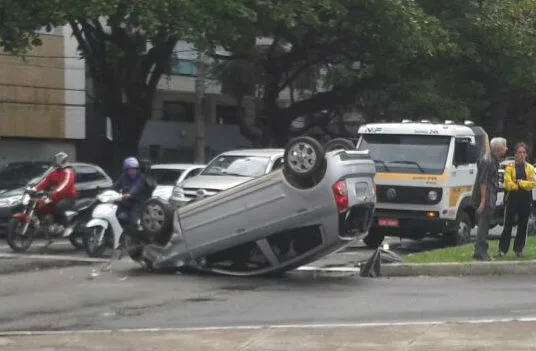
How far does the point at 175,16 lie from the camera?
22734 mm

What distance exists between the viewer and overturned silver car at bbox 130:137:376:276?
45.1 feet

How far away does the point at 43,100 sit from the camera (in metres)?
32.6

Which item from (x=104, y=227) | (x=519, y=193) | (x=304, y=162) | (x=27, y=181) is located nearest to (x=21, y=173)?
(x=27, y=181)

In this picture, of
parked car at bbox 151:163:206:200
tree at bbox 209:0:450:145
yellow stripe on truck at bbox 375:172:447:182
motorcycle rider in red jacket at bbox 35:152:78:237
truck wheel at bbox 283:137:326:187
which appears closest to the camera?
truck wheel at bbox 283:137:326:187

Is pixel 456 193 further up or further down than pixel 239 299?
further up

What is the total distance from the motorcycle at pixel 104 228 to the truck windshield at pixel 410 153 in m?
4.94

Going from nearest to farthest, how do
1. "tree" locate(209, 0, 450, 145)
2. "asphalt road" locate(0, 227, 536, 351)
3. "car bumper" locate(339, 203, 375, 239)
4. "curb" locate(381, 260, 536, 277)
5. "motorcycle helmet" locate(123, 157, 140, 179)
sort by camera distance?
"asphalt road" locate(0, 227, 536, 351) → "car bumper" locate(339, 203, 375, 239) → "curb" locate(381, 260, 536, 277) → "motorcycle helmet" locate(123, 157, 140, 179) → "tree" locate(209, 0, 450, 145)

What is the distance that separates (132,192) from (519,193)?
619 centimetres

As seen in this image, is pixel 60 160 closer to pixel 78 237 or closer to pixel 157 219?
pixel 78 237

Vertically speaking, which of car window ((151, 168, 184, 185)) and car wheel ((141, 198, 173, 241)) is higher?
car wheel ((141, 198, 173, 241))

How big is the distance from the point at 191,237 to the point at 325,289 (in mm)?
2102

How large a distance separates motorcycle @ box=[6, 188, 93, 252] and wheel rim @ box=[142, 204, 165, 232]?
346cm

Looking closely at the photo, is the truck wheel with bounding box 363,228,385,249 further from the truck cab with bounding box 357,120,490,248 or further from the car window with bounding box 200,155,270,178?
the car window with bounding box 200,155,270,178

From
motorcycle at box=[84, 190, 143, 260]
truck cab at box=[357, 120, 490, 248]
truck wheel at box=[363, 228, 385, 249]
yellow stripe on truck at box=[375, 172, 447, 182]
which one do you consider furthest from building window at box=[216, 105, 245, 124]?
motorcycle at box=[84, 190, 143, 260]
